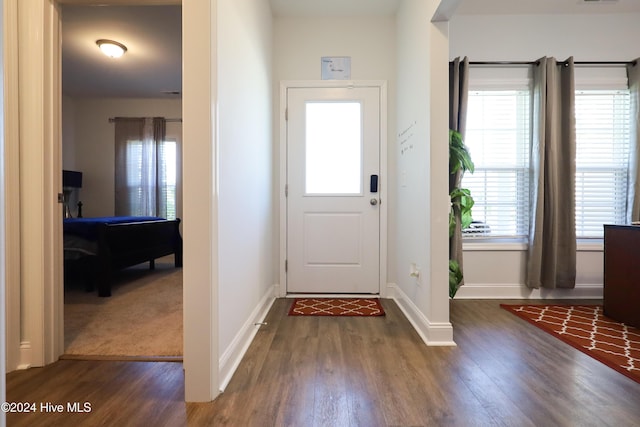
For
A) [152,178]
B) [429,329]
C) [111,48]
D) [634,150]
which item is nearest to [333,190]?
[429,329]

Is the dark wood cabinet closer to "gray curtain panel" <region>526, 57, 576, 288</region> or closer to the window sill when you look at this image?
"gray curtain panel" <region>526, 57, 576, 288</region>

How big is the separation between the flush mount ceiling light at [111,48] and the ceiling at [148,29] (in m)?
0.05

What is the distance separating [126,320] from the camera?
2.21 meters

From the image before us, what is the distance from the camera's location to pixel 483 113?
2.94 m

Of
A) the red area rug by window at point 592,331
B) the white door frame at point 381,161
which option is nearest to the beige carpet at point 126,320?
the white door frame at point 381,161

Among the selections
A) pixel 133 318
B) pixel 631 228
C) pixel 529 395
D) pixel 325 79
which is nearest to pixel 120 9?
pixel 325 79

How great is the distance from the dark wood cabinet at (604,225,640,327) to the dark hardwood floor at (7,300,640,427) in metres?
0.76

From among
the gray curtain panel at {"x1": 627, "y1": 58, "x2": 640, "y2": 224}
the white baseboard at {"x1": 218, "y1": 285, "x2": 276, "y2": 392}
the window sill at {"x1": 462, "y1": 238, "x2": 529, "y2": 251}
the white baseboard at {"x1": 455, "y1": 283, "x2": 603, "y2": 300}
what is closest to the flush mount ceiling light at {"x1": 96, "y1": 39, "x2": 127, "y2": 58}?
the white baseboard at {"x1": 218, "y1": 285, "x2": 276, "y2": 392}

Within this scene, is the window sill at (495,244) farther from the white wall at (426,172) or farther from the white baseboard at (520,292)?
the white wall at (426,172)

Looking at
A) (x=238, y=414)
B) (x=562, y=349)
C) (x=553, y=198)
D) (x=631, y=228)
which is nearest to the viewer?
(x=238, y=414)

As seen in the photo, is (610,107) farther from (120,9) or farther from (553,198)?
(120,9)

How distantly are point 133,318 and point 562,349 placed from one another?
282cm

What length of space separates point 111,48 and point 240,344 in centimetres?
367

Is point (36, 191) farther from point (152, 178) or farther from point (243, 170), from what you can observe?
point (152, 178)
